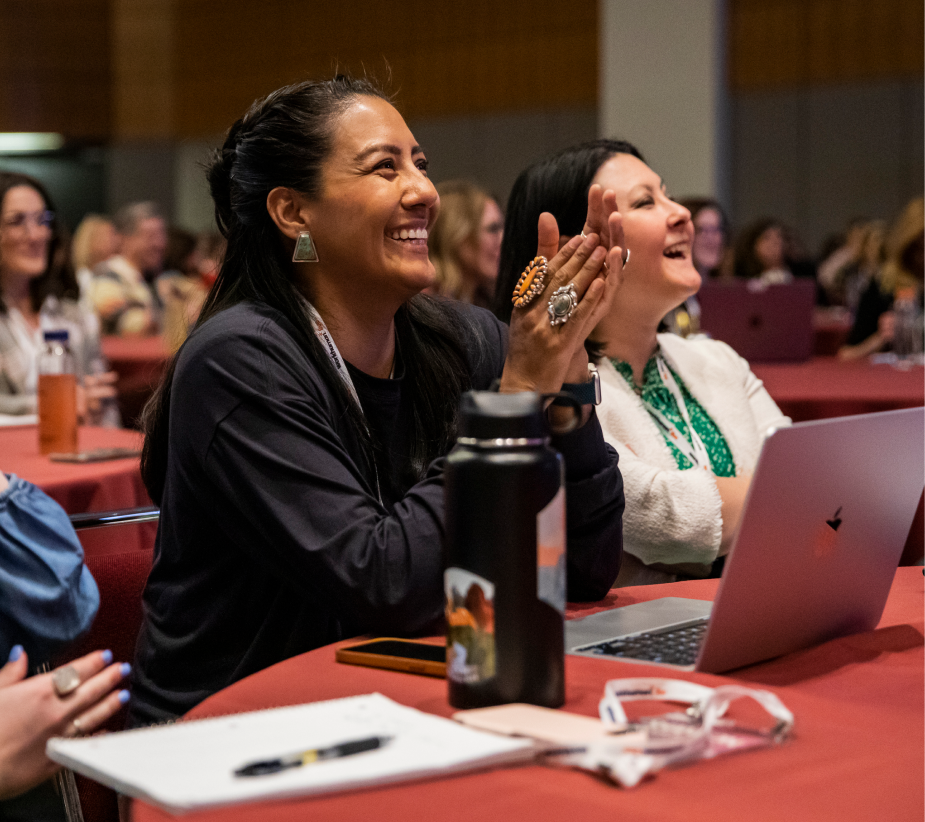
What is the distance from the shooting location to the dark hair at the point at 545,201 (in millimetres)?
2240

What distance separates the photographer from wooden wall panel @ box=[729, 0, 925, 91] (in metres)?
9.77

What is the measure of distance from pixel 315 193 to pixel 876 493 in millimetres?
867

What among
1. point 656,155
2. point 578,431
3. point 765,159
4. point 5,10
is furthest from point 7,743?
point 5,10

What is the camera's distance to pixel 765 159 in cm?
1039

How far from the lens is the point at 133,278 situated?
7824 millimetres

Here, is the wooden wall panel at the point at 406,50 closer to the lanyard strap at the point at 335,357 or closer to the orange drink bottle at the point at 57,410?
the orange drink bottle at the point at 57,410

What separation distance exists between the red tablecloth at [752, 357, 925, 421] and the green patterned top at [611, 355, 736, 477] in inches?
49.1

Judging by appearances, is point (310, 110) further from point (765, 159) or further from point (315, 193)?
point (765, 159)

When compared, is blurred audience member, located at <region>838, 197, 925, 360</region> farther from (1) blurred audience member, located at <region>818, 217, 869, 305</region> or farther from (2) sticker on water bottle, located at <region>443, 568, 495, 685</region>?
(2) sticker on water bottle, located at <region>443, 568, 495, 685</region>

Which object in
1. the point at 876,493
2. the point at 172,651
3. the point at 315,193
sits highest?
the point at 315,193

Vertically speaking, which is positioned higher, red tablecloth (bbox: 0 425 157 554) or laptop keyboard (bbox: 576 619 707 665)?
laptop keyboard (bbox: 576 619 707 665)

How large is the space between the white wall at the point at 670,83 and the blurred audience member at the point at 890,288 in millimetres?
2399

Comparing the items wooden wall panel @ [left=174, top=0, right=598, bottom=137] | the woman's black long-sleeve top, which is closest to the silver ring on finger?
the woman's black long-sleeve top

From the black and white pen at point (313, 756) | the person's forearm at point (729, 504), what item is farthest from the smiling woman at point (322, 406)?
the person's forearm at point (729, 504)
